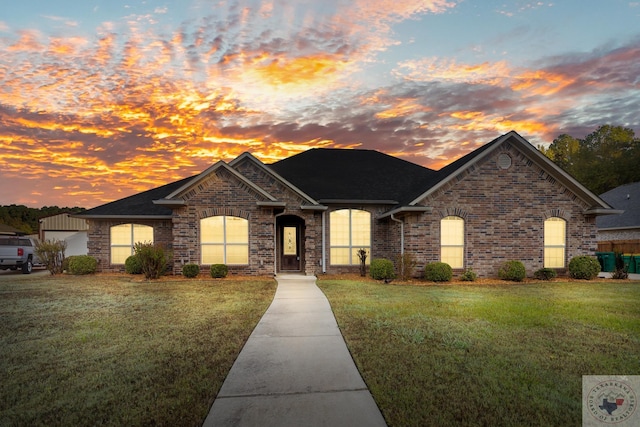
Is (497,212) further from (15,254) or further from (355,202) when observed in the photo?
(15,254)

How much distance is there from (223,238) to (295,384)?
13227 mm

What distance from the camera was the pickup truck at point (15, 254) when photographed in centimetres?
2094

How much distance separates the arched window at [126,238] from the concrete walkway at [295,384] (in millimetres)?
13621

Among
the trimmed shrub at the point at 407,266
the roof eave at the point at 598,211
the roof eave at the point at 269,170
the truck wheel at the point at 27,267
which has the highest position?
the roof eave at the point at 269,170

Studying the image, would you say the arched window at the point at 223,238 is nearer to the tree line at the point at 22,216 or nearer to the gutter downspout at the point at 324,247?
the gutter downspout at the point at 324,247

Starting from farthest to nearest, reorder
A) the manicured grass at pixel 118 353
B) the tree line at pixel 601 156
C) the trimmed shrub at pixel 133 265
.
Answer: the tree line at pixel 601 156
the trimmed shrub at pixel 133 265
the manicured grass at pixel 118 353

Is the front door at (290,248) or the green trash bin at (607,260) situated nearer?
the front door at (290,248)

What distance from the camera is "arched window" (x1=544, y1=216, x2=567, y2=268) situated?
58.4 feet

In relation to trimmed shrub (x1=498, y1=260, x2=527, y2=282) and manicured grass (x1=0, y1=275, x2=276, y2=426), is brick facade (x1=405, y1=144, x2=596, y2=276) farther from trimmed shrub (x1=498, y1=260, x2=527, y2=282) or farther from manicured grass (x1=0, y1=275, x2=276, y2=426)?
manicured grass (x1=0, y1=275, x2=276, y2=426)

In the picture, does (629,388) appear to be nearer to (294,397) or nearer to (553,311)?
(294,397)

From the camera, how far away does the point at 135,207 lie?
66.4ft

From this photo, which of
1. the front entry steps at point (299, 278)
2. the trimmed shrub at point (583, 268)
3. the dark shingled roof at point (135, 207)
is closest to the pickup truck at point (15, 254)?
the dark shingled roof at point (135, 207)

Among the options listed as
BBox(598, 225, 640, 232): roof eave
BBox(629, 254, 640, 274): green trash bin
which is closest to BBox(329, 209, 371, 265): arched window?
BBox(629, 254, 640, 274): green trash bin

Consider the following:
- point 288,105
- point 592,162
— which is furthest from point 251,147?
point 592,162
